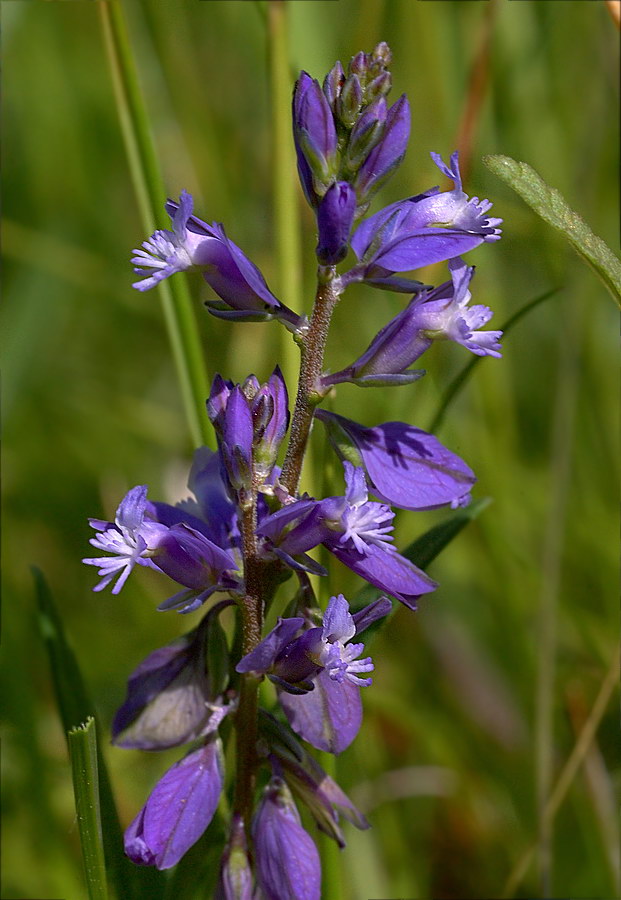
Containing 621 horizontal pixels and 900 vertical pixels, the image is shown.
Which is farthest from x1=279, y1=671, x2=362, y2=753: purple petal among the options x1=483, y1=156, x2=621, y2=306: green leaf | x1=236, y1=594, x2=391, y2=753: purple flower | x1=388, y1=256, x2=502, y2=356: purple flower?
x1=483, y1=156, x2=621, y2=306: green leaf

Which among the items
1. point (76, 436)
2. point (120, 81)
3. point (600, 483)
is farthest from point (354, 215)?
point (76, 436)

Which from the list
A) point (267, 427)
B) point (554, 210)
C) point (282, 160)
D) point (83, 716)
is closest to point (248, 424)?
point (267, 427)

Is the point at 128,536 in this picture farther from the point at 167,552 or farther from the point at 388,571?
the point at 388,571

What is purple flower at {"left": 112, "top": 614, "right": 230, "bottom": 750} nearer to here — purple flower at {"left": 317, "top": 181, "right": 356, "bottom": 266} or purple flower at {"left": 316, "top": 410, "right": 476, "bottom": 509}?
purple flower at {"left": 316, "top": 410, "right": 476, "bottom": 509}

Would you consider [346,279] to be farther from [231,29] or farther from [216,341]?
[231,29]

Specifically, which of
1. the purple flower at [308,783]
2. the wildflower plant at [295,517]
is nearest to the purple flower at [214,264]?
the wildflower plant at [295,517]
